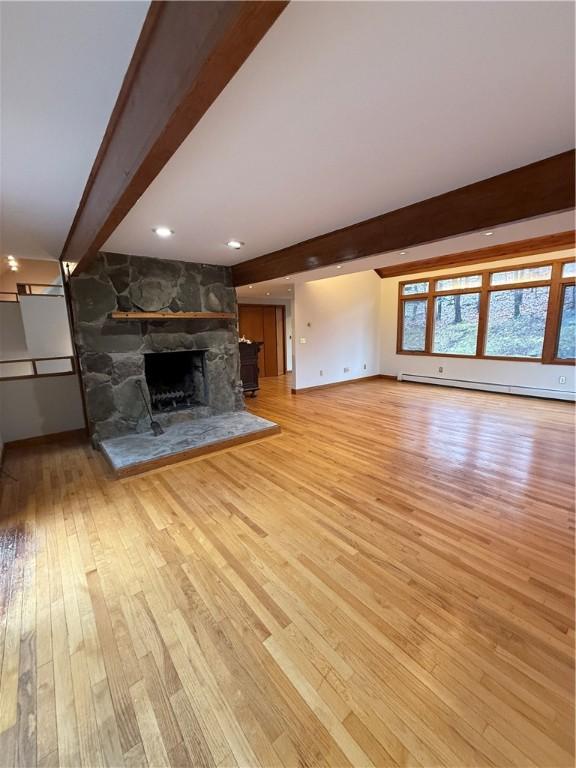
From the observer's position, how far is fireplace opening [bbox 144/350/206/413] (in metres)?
4.48

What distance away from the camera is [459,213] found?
2.09 metres

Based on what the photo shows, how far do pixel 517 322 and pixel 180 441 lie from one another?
20.5ft

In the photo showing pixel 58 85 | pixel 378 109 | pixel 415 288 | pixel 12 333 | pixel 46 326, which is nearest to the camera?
pixel 58 85

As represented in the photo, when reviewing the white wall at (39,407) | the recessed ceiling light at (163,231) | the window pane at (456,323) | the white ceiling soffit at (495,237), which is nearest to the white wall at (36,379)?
the white wall at (39,407)

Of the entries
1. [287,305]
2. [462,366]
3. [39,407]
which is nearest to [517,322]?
[462,366]

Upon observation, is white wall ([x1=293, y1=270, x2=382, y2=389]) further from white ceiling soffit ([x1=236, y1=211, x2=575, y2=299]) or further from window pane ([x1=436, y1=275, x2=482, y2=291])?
white ceiling soffit ([x1=236, y1=211, x2=575, y2=299])

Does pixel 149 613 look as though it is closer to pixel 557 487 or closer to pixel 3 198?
pixel 3 198

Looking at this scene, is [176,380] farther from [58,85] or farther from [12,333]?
[58,85]

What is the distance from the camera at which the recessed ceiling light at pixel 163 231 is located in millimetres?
2717

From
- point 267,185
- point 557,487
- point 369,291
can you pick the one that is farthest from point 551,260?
point 267,185

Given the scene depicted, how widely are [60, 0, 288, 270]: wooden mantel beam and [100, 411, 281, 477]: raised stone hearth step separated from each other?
2.41 metres

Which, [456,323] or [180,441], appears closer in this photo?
[180,441]

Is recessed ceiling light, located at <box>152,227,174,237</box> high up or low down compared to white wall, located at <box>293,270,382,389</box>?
up

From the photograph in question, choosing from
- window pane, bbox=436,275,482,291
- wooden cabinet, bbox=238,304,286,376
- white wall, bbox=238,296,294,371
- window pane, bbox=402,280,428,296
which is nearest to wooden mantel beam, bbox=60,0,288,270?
white wall, bbox=238,296,294,371
